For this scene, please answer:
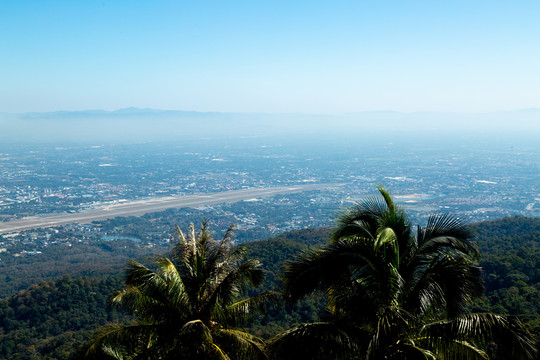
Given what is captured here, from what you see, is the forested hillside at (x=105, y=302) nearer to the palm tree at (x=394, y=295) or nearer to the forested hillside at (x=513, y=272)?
the forested hillside at (x=513, y=272)

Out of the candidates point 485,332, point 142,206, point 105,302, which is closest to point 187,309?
point 485,332

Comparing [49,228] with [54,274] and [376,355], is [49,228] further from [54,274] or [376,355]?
[376,355]

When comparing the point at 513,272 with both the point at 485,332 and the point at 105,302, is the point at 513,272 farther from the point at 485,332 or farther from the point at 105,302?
the point at 105,302

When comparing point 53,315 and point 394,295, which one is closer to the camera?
point 394,295

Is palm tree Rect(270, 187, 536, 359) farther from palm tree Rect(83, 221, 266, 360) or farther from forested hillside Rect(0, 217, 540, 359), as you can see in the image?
forested hillside Rect(0, 217, 540, 359)

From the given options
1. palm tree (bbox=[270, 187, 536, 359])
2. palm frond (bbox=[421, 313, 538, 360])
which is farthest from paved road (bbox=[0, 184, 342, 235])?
palm frond (bbox=[421, 313, 538, 360])

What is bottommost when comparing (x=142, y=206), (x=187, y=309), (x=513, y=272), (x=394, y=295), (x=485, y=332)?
(x=142, y=206)

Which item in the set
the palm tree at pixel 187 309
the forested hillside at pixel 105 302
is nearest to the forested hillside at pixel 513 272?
the forested hillside at pixel 105 302

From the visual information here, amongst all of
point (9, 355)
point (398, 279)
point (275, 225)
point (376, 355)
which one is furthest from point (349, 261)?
point (275, 225)
